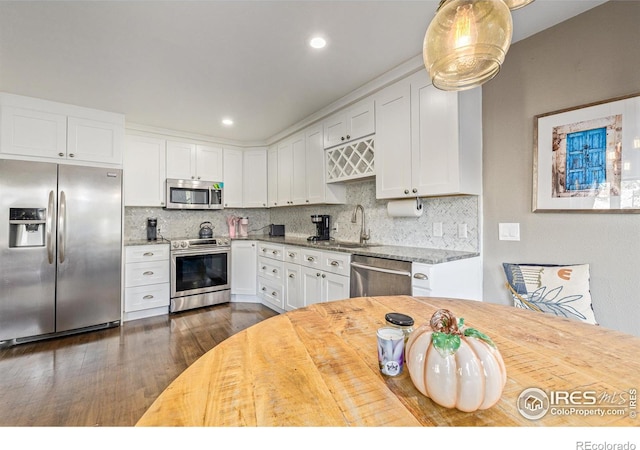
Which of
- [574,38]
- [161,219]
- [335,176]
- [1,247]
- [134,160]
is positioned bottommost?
[1,247]

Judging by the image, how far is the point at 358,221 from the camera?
333 centimetres

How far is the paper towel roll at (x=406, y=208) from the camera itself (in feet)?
8.17

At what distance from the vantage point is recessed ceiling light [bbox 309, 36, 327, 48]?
78.0 inches

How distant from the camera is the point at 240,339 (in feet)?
2.82

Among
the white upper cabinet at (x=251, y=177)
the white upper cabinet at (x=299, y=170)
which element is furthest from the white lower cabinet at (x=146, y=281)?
the white upper cabinet at (x=299, y=170)

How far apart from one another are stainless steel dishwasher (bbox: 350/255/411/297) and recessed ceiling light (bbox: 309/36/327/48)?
5.33 feet

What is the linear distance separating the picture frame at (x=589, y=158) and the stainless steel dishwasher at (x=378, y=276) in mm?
1004

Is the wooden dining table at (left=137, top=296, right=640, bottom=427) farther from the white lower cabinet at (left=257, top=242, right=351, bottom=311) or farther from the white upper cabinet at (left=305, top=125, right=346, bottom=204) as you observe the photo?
the white upper cabinet at (left=305, top=125, right=346, bottom=204)

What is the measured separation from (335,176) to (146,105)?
2.18 metres

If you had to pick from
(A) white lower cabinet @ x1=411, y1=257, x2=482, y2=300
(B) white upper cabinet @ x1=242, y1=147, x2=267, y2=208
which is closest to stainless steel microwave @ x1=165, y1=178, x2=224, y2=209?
(B) white upper cabinet @ x1=242, y1=147, x2=267, y2=208
